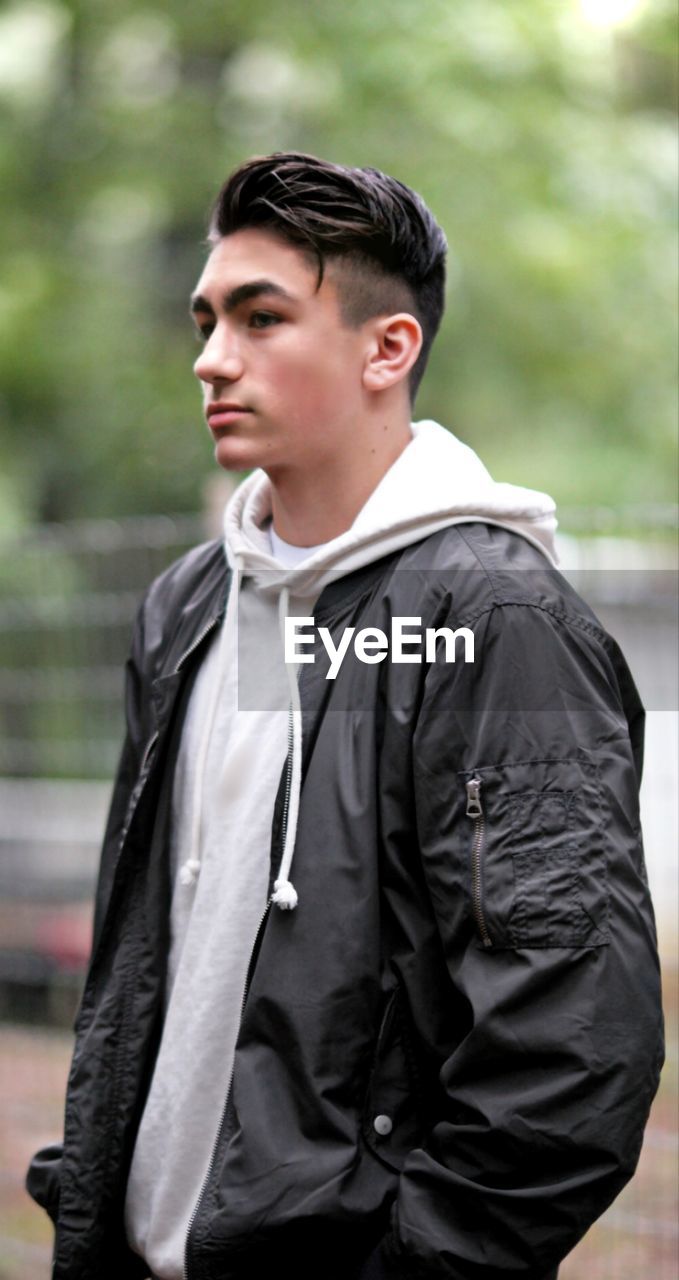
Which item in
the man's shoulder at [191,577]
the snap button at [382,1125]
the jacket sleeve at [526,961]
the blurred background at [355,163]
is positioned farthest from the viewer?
the blurred background at [355,163]

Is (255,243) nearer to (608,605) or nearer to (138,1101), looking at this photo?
(138,1101)

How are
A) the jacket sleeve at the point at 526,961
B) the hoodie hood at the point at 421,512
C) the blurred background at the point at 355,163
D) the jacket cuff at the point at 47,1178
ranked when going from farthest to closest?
the blurred background at the point at 355,163, the jacket cuff at the point at 47,1178, the hoodie hood at the point at 421,512, the jacket sleeve at the point at 526,961

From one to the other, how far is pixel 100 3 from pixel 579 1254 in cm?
851

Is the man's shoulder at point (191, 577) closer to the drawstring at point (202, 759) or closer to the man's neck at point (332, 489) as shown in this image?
the drawstring at point (202, 759)

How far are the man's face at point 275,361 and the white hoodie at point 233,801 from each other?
6.6 inches

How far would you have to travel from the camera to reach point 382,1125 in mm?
2373

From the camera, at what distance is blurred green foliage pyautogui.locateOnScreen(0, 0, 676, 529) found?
9.77m

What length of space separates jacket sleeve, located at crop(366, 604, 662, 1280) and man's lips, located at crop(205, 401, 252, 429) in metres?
0.60

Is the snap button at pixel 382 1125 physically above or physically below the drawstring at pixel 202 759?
below

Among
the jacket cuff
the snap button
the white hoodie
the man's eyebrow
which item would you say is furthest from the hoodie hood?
the jacket cuff

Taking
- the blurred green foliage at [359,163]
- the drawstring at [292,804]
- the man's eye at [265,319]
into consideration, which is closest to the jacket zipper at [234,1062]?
the drawstring at [292,804]

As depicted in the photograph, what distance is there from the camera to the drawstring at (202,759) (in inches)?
107

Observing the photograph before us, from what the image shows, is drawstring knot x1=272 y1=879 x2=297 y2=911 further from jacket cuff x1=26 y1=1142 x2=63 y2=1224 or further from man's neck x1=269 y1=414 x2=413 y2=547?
jacket cuff x1=26 y1=1142 x2=63 y2=1224

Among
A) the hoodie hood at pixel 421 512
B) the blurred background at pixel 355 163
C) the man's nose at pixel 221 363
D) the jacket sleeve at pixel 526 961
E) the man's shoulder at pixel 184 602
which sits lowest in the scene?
the jacket sleeve at pixel 526 961
